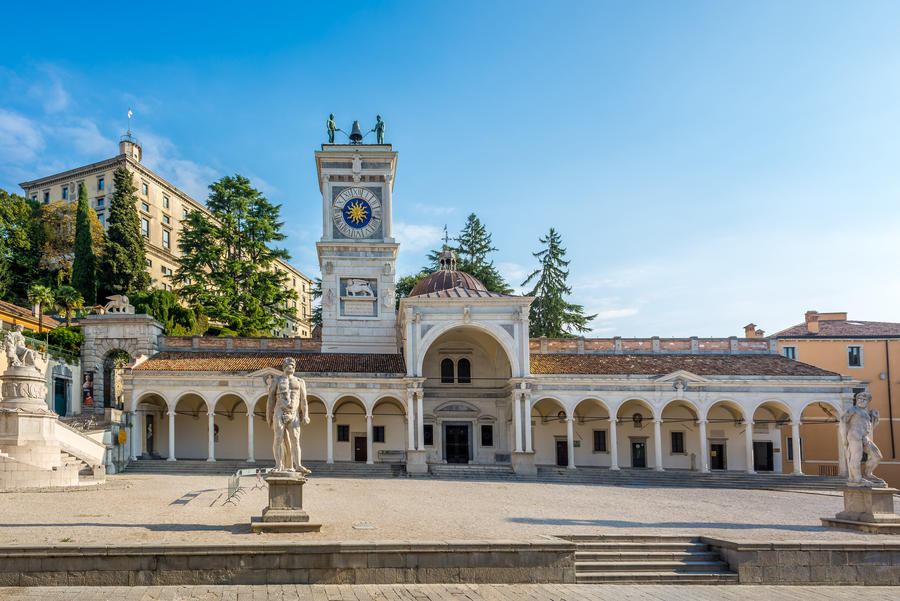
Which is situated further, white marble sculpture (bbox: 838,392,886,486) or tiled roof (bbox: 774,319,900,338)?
tiled roof (bbox: 774,319,900,338)

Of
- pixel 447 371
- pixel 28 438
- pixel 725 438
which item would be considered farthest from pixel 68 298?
pixel 725 438

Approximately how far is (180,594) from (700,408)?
1172 inches

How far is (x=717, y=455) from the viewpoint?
1494 inches

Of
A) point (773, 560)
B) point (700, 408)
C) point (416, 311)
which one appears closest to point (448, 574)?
point (773, 560)

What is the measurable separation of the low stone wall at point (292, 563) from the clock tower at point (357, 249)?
28.9m

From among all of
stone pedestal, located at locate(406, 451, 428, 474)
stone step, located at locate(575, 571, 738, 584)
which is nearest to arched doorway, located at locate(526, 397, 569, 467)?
stone pedestal, located at locate(406, 451, 428, 474)

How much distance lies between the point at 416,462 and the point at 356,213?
15.4 meters

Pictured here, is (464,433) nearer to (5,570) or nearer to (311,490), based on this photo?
(311,490)

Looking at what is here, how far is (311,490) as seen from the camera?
23812 millimetres

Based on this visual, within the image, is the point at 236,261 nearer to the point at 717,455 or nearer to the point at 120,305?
the point at 120,305

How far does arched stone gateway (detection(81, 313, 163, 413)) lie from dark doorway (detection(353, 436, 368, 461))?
12.0 metres

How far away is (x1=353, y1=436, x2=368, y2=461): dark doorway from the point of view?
3794 centimetres

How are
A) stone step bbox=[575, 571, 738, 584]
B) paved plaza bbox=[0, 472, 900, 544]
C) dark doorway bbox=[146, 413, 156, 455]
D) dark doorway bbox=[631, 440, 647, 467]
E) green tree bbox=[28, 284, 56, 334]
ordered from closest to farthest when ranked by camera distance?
stone step bbox=[575, 571, 738, 584], paved plaza bbox=[0, 472, 900, 544], dark doorway bbox=[146, 413, 156, 455], dark doorway bbox=[631, 440, 647, 467], green tree bbox=[28, 284, 56, 334]

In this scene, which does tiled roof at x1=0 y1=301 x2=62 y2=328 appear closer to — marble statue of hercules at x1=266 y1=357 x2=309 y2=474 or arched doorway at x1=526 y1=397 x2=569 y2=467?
arched doorway at x1=526 y1=397 x2=569 y2=467
